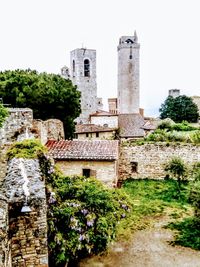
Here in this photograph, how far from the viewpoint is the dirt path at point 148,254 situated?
455 inches

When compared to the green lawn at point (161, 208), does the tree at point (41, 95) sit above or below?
above

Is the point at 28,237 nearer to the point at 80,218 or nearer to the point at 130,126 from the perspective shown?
the point at 80,218

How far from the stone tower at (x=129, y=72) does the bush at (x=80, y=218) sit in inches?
2317

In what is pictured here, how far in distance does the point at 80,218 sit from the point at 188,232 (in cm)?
613

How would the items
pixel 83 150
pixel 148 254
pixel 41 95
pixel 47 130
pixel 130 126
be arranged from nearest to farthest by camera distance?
pixel 148 254
pixel 83 150
pixel 47 130
pixel 41 95
pixel 130 126

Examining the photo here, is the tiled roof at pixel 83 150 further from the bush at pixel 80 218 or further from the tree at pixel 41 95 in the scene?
the tree at pixel 41 95

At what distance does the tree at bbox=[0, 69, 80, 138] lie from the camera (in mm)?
26938

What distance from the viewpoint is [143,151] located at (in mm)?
23125

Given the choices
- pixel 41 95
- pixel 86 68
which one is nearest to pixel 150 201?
pixel 41 95

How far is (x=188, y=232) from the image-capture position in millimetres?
14219

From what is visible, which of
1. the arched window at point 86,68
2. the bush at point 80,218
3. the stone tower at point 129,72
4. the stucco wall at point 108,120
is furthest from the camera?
the stone tower at point 129,72

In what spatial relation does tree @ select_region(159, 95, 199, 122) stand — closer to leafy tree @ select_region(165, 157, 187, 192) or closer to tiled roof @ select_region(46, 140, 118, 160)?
leafy tree @ select_region(165, 157, 187, 192)

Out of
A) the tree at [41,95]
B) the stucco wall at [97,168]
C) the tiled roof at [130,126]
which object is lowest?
the stucco wall at [97,168]

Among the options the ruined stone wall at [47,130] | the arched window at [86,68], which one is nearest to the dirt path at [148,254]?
the ruined stone wall at [47,130]
